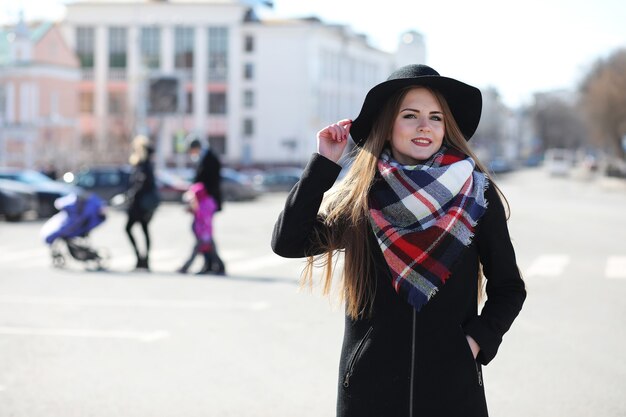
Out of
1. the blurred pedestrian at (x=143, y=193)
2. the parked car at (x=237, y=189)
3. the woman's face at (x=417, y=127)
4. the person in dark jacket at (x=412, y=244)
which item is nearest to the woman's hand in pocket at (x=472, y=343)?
the person in dark jacket at (x=412, y=244)

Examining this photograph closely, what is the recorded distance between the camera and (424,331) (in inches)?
134

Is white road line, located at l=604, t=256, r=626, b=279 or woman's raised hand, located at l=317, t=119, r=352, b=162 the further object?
white road line, located at l=604, t=256, r=626, b=279

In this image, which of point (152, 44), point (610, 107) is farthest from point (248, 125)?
point (610, 107)

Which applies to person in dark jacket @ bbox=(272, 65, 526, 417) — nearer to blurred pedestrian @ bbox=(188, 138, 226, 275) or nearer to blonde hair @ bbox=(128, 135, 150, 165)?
blurred pedestrian @ bbox=(188, 138, 226, 275)

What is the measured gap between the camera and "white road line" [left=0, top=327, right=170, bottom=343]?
369 inches

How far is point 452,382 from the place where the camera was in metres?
3.39

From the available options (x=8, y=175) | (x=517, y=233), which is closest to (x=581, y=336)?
(x=517, y=233)

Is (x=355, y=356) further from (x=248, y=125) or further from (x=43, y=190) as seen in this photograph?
(x=248, y=125)

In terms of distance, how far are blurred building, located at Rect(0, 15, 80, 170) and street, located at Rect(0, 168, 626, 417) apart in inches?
1897

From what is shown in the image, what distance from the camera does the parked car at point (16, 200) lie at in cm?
2903

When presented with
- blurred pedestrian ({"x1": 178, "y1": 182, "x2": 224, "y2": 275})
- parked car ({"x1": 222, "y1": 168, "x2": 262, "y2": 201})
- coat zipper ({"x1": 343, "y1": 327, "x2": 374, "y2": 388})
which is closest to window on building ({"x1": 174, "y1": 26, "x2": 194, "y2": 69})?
parked car ({"x1": 222, "y1": 168, "x2": 262, "y2": 201})

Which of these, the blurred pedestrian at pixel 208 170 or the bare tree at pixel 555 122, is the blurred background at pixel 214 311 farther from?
the bare tree at pixel 555 122

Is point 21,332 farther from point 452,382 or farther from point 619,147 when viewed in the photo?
point 619,147

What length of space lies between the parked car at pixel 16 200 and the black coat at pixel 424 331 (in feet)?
87.4
